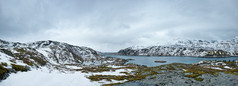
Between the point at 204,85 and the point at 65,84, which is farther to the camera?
the point at 65,84

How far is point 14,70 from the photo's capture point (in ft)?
87.3

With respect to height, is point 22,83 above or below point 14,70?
below

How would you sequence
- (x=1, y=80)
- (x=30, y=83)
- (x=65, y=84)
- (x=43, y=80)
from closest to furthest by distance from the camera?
(x=1, y=80)
(x=30, y=83)
(x=43, y=80)
(x=65, y=84)

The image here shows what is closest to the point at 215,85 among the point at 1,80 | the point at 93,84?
the point at 93,84

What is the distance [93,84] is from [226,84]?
33.1m

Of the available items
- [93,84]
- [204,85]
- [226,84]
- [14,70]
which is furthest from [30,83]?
[226,84]

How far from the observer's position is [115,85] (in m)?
33.6

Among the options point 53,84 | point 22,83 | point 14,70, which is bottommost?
point 53,84

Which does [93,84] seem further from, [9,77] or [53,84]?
[9,77]

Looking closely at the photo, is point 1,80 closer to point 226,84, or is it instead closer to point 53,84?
point 53,84

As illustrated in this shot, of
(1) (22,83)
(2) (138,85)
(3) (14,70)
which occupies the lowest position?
(2) (138,85)

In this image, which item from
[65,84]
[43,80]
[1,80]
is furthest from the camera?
[65,84]

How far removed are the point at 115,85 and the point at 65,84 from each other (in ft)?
43.4

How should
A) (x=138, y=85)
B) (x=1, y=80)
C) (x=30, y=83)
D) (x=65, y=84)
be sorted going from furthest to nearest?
(x=138, y=85)
(x=65, y=84)
(x=30, y=83)
(x=1, y=80)
